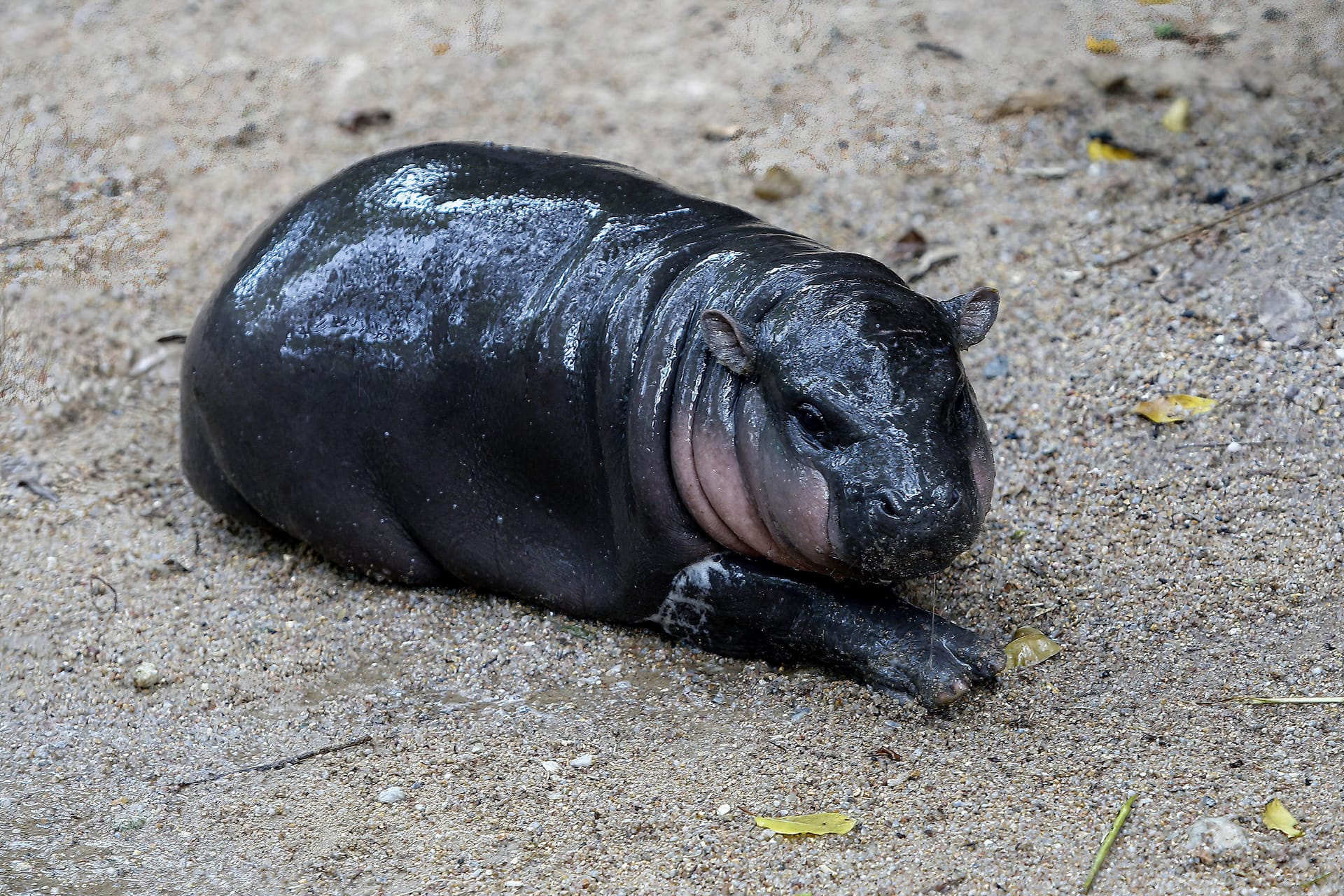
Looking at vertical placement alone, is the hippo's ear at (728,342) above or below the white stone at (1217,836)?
above

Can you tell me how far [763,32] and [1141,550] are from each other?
208 inches

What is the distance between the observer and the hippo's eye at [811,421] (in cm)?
427

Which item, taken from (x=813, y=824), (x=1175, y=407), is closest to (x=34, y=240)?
(x=813, y=824)

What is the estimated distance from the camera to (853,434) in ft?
13.7

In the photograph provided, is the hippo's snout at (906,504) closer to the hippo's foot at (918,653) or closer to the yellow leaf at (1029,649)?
the hippo's foot at (918,653)

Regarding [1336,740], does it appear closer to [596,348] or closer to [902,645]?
[902,645]

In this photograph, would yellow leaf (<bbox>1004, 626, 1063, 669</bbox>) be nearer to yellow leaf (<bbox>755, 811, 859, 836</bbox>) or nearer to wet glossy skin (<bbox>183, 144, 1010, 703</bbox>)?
wet glossy skin (<bbox>183, 144, 1010, 703</bbox>)

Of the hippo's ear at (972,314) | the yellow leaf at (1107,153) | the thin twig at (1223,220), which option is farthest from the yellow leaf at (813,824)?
the yellow leaf at (1107,153)

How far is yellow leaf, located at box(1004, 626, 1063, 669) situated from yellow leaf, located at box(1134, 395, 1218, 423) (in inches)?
55.3

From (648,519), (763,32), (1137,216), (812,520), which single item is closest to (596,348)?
(648,519)

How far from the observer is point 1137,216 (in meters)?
7.02

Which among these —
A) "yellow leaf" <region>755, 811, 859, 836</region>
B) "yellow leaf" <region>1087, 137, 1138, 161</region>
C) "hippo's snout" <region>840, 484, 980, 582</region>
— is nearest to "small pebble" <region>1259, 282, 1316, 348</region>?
"yellow leaf" <region>1087, 137, 1138, 161</region>

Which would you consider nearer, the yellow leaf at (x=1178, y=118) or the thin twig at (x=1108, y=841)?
the thin twig at (x=1108, y=841)

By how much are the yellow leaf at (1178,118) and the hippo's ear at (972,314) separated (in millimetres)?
3481
